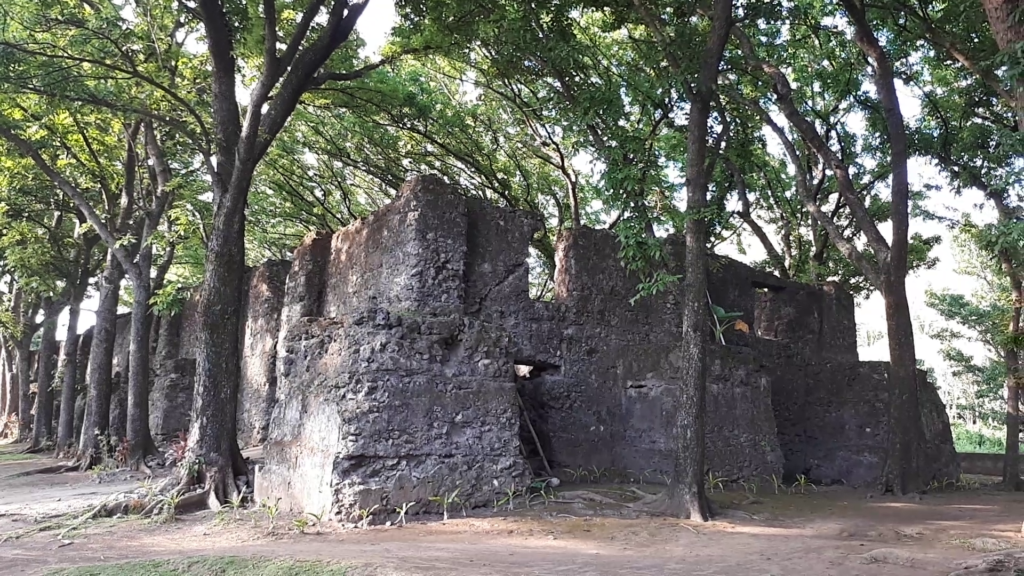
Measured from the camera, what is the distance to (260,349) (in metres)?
14.2

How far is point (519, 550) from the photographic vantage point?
20.1 feet

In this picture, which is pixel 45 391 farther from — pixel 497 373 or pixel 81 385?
pixel 497 373

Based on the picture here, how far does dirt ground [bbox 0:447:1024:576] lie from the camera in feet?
17.9

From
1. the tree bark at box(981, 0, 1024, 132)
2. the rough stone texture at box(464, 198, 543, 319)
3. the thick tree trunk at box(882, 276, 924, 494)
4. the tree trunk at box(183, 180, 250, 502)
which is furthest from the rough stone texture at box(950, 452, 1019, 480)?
the tree trunk at box(183, 180, 250, 502)

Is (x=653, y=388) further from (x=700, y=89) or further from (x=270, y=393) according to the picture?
(x=270, y=393)

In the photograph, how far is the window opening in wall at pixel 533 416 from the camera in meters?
9.77

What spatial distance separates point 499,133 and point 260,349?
6.64 meters

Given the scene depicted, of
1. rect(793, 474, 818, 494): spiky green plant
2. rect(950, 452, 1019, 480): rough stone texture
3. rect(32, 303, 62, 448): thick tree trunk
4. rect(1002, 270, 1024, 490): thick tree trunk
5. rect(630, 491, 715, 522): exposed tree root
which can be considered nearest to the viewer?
rect(630, 491, 715, 522): exposed tree root

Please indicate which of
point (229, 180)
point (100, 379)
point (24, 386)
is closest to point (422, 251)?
point (229, 180)

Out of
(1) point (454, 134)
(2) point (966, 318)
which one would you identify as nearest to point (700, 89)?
(1) point (454, 134)

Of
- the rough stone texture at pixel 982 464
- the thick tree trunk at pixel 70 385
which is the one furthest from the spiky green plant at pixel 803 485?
the thick tree trunk at pixel 70 385

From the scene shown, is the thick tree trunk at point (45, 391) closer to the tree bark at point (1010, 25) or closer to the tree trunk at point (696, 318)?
the tree trunk at point (696, 318)

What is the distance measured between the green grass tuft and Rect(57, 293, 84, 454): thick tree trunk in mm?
12201

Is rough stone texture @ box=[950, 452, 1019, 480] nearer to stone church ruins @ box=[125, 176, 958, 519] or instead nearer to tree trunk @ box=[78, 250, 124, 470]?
stone church ruins @ box=[125, 176, 958, 519]
